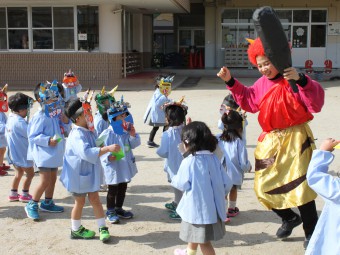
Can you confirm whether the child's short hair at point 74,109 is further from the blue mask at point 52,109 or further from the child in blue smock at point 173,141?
the child in blue smock at point 173,141

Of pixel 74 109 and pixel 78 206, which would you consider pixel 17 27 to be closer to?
pixel 74 109

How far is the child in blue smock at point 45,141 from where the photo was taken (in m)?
4.72

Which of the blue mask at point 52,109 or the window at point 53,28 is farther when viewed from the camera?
the window at point 53,28

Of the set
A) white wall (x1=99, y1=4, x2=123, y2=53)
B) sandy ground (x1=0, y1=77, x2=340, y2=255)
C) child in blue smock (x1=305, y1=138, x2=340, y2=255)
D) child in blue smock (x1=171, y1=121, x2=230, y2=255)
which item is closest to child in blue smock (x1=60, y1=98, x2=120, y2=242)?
sandy ground (x1=0, y1=77, x2=340, y2=255)

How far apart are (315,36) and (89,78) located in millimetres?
13271

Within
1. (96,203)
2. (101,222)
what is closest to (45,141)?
(96,203)

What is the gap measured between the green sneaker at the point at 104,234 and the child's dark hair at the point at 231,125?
1436mm

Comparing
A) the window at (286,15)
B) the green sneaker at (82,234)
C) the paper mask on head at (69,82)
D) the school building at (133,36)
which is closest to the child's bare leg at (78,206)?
the green sneaker at (82,234)

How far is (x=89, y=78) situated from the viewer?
728 inches

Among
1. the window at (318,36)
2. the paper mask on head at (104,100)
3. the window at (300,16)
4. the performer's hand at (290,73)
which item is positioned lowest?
the paper mask on head at (104,100)

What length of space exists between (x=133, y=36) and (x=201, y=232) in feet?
71.8

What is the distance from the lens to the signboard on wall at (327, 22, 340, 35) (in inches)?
988

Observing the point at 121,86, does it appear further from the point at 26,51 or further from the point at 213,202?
the point at 213,202

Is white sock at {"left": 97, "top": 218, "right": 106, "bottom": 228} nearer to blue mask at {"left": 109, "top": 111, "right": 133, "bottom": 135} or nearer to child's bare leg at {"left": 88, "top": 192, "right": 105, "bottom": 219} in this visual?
child's bare leg at {"left": 88, "top": 192, "right": 105, "bottom": 219}
